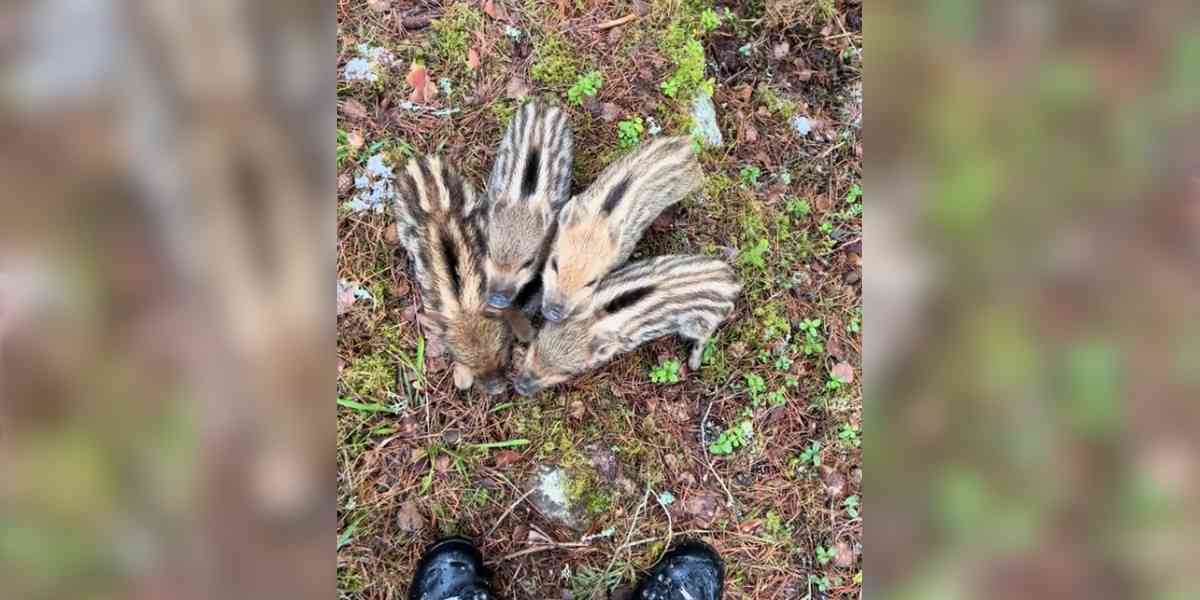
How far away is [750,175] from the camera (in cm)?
405

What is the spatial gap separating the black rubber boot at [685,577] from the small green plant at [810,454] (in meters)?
0.75

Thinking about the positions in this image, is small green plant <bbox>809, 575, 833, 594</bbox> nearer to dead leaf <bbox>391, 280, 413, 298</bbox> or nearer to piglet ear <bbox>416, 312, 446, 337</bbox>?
piglet ear <bbox>416, 312, 446, 337</bbox>

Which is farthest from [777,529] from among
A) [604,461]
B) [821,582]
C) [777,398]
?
[604,461]

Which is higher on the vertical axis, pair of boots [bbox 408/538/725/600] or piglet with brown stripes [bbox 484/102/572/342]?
piglet with brown stripes [bbox 484/102/572/342]

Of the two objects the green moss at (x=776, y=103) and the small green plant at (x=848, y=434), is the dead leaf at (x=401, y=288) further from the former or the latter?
the small green plant at (x=848, y=434)

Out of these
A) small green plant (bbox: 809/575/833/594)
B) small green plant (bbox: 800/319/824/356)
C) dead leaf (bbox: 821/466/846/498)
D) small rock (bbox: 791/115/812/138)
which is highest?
small rock (bbox: 791/115/812/138)

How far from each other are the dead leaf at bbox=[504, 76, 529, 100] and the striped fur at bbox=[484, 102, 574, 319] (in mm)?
258
